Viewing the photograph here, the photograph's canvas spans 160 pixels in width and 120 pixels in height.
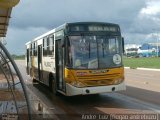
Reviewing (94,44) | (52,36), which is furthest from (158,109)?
(52,36)

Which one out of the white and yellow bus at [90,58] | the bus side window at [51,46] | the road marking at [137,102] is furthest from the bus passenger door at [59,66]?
the road marking at [137,102]

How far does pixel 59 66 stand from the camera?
1688 centimetres

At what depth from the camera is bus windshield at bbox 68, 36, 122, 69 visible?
1545 cm

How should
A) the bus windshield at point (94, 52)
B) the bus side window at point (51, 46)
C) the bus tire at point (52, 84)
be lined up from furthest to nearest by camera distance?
1. the bus side window at point (51, 46)
2. the bus tire at point (52, 84)
3. the bus windshield at point (94, 52)

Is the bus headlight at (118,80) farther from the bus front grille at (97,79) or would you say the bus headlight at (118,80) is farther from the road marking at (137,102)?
the road marking at (137,102)

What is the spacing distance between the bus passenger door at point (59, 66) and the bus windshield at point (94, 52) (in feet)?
2.72

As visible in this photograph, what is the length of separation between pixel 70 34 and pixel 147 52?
495ft

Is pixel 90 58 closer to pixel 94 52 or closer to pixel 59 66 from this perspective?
pixel 94 52

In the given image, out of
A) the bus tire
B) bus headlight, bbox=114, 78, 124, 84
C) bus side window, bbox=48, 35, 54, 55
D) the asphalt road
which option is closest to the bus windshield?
bus headlight, bbox=114, 78, 124, 84

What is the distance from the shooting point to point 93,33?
15.8m

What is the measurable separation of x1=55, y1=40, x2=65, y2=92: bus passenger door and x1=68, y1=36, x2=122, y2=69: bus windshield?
32.6 inches

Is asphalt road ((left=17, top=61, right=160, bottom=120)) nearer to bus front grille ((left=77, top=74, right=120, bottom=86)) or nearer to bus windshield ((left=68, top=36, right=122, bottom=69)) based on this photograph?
bus front grille ((left=77, top=74, right=120, bottom=86))

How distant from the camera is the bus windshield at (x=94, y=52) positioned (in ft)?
50.7

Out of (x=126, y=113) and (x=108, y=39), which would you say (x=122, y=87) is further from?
(x=126, y=113)
